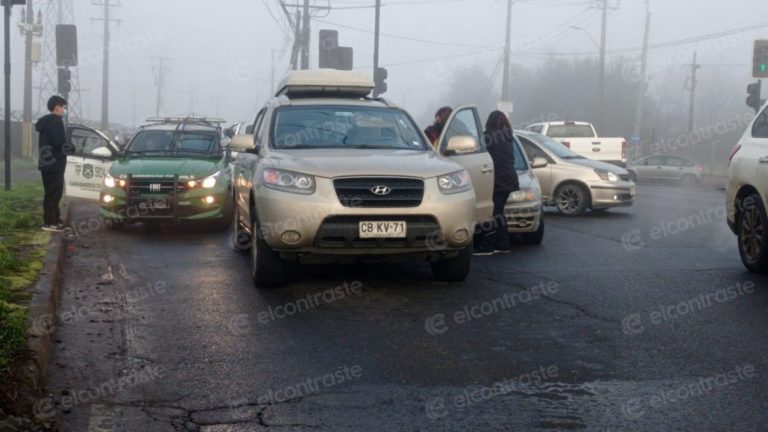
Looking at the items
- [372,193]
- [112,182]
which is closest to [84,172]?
[112,182]

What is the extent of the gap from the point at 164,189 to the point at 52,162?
1450 millimetres

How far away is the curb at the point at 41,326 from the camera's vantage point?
479cm

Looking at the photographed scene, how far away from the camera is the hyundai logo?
7.39 meters

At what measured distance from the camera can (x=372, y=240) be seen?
7.35 m

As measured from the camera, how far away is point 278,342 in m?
6.13

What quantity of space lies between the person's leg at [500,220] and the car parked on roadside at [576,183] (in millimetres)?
5129

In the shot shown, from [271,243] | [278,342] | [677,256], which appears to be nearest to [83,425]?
[278,342]

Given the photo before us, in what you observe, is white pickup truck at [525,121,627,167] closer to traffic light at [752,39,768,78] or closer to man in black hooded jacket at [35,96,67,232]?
traffic light at [752,39,768,78]

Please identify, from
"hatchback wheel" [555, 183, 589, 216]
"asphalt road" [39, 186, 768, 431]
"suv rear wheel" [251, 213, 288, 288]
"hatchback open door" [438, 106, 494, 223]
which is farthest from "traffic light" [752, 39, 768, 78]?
"suv rear wheel" [251, 213, 288, 288]

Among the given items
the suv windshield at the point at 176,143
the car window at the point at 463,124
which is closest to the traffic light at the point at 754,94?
the suv windshield at the point at 176,143

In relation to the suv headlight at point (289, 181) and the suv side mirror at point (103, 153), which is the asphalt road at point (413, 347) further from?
the suv side mirror at point (103, 153)

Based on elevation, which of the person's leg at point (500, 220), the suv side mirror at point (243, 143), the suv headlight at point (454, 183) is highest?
the suv side mirror at point (243, 143)

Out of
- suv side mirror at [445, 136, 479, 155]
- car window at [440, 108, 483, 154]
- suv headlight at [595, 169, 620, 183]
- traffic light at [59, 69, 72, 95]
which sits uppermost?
traffic light at [59, 69, 72, 95]

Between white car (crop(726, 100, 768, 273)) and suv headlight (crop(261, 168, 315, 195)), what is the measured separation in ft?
13.7
